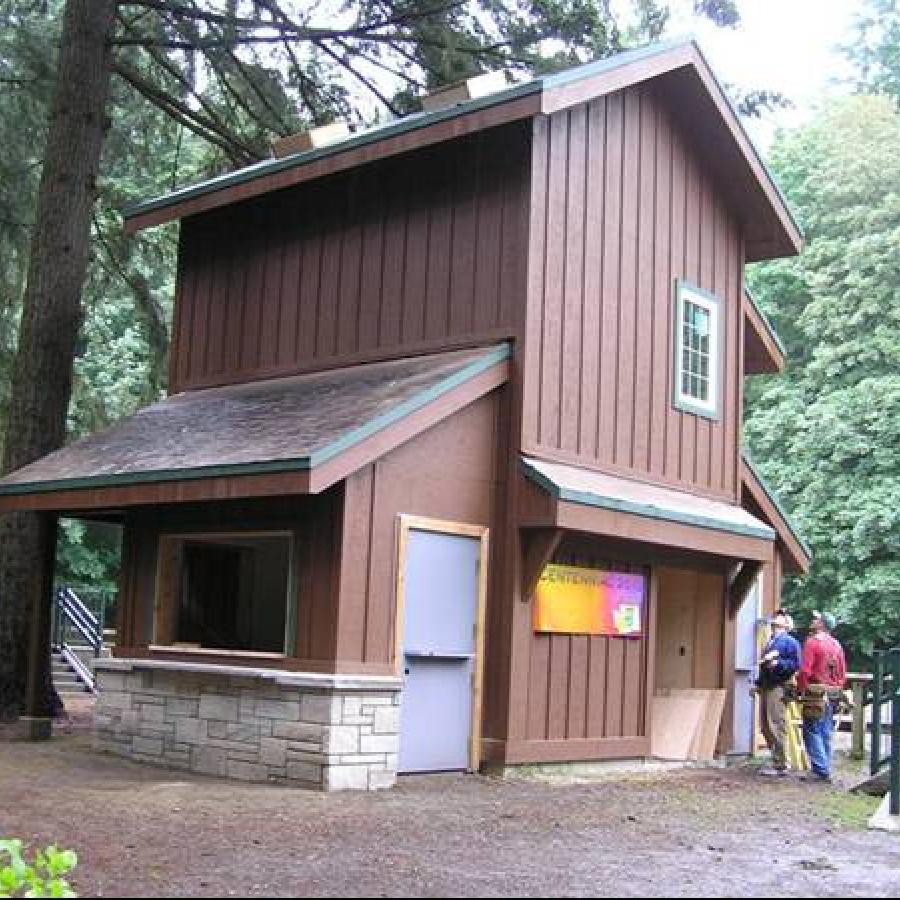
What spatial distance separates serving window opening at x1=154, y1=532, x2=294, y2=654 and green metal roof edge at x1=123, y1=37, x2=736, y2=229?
3.61 metres

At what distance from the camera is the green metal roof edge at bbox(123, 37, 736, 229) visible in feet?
35.2

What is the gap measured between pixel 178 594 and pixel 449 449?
3.03 meters

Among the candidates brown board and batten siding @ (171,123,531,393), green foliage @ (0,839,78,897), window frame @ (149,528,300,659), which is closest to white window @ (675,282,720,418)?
brown board and batten siding @ (171,123,531,393)

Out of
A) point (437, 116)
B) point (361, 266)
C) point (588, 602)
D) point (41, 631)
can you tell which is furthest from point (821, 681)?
point (41, 631)

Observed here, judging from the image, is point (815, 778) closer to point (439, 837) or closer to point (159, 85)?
point (439, 837)

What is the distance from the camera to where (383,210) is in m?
12.2

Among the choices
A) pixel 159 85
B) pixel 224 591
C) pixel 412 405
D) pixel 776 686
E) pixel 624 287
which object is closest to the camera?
pixel 412 405

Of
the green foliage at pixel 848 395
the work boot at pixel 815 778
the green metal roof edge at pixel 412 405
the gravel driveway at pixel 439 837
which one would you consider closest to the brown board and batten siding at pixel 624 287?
the green metal roof edge at pixel 412 405

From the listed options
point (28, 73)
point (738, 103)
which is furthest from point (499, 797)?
point (28, 73)

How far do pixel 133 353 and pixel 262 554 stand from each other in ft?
50.4

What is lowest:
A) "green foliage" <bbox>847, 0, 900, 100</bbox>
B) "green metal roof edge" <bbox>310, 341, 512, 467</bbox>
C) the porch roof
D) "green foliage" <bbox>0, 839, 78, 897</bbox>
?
"green foliage" <bbox>0, 839, 78, 897</bbox>

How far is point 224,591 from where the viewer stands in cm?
1307

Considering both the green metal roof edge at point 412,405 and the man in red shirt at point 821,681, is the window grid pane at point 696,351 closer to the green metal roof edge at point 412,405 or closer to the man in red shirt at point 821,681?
the man in red shirt at point 821,681

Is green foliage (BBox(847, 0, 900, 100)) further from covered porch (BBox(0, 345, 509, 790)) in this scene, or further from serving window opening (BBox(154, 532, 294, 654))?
covered porch (BBox(0, 345, 509, 790))
